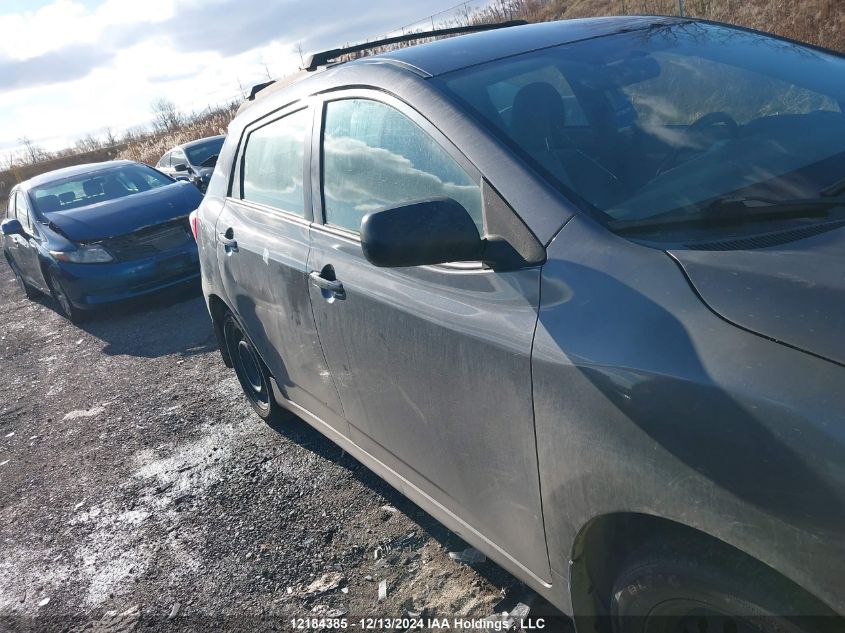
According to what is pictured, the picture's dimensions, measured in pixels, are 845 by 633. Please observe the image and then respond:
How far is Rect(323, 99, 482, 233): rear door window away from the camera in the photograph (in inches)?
94.7

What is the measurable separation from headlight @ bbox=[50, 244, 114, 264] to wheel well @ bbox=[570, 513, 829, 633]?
7294 mm

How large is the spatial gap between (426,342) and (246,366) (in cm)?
253

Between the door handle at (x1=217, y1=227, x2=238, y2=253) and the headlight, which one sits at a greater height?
the door handle at (x1=217, y1=227, x2=238, y2=253)

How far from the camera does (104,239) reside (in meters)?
8.18

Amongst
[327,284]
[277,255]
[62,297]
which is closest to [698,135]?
[327,284]

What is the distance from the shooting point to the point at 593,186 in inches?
84.3

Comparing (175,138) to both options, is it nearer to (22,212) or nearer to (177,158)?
(177,158)

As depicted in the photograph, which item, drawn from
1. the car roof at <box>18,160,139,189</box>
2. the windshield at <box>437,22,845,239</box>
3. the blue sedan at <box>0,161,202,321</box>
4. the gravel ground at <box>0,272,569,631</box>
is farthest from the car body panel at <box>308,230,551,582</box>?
the car roof at <box>18,160,139,189</box>

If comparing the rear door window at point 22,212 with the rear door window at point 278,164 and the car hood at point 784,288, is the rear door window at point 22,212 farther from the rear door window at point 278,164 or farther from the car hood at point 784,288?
the car hood at point 784,288

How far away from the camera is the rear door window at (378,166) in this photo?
7.89 ft

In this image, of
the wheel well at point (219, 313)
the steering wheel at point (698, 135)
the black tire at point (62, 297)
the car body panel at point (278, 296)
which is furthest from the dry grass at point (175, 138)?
the steering wheel at point (698, 135)

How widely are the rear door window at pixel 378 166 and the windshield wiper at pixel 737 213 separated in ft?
1.63

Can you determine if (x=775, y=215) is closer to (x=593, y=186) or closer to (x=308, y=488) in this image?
(x=593, y=186)

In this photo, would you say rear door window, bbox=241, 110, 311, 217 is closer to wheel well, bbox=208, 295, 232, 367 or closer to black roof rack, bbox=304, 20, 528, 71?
black roof rack, bbox=304, 20, 528, 71
